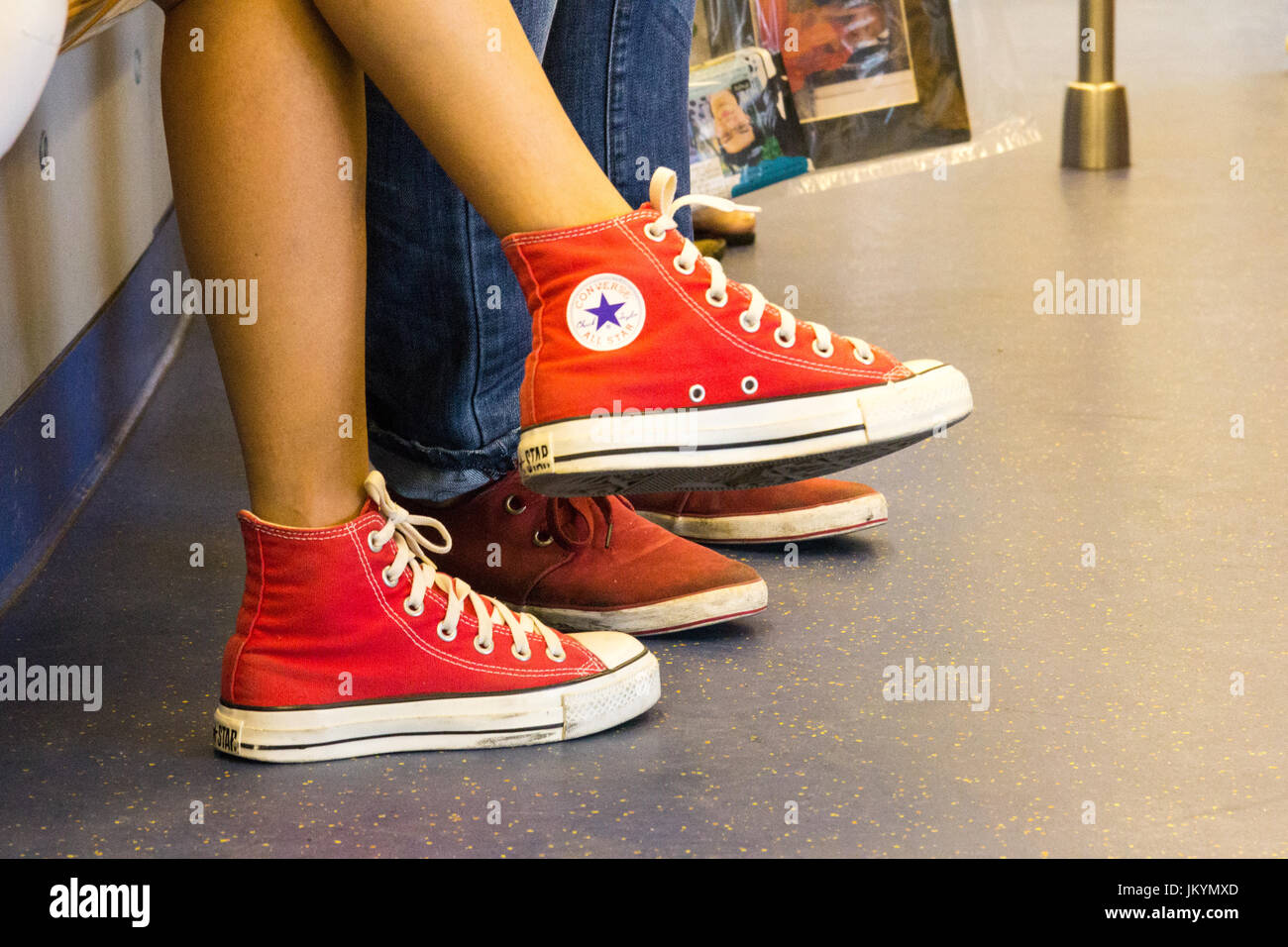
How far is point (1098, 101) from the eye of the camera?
8.39ft

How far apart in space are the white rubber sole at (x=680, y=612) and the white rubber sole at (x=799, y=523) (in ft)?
0.49

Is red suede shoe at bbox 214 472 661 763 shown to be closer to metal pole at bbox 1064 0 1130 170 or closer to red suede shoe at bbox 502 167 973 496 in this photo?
red suede shoe at bbox 502 167 973 496

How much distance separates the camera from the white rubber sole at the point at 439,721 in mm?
736

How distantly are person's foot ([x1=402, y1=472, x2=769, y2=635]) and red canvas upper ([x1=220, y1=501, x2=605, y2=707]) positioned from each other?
147 millimetres

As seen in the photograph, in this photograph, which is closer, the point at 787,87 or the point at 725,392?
the point at 725,392

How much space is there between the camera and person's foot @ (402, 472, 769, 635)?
90cm

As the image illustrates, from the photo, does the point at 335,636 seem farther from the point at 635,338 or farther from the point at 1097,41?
the point at 1097,41

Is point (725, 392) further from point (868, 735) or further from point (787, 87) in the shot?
point (787, 87)

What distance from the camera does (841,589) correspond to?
3.20ft

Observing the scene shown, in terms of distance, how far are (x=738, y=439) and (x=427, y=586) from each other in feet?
0.63

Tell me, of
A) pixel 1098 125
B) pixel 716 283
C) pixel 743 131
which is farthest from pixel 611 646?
pixel 1098 125

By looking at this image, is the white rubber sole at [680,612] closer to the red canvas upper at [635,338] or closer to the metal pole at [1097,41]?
the red canvas upper at [635,338]
